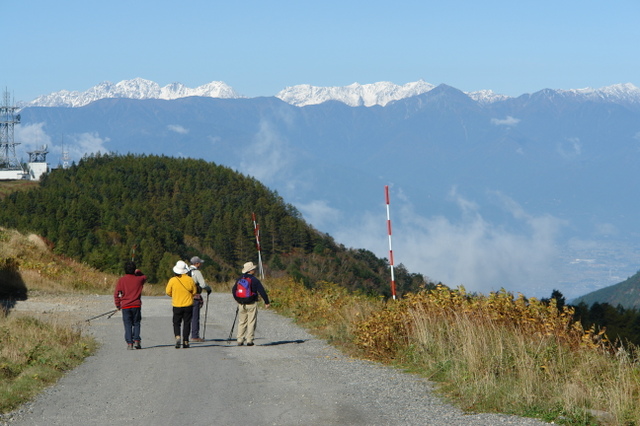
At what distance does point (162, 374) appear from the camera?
10.8m

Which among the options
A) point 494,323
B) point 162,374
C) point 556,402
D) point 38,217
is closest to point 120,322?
point 162,374

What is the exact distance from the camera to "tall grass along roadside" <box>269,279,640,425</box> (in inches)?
314

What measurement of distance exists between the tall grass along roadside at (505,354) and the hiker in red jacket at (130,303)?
330cm

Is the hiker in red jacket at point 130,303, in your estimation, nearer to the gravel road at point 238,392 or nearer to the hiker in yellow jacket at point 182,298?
the gravel road at point 238,392

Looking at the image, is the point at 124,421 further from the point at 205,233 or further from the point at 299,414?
the point at 205,233

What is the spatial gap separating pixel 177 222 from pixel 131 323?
309ft

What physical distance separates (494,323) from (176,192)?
11019 centimetres

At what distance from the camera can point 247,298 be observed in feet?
46.4

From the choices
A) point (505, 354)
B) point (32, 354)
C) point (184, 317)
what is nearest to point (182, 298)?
point (184, 317)

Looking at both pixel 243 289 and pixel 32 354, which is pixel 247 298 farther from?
pixel 32 354

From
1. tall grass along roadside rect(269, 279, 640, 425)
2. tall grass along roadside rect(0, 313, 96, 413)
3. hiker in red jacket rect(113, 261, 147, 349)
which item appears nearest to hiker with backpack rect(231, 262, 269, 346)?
tall grass along roadside rect(269, 279, 640, 425)

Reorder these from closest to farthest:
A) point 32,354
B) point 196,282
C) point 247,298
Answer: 1. point 32,354
2. point 247,298
3. point 196,282

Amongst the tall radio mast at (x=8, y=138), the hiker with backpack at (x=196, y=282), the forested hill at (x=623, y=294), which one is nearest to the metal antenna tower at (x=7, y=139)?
the tall radio mast at (x=8, y=138)

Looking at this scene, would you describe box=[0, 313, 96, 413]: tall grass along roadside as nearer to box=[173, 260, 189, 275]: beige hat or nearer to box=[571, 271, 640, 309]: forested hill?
box=[173, 260, 189, 275]: beige hat
